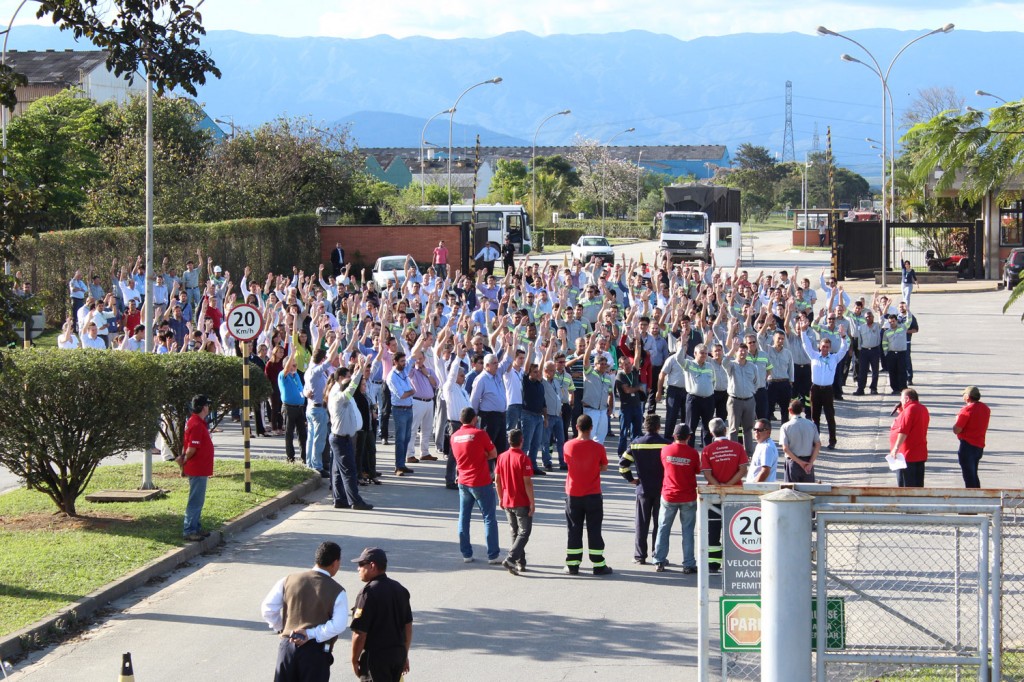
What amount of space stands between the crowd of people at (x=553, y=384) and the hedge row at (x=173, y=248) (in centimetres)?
943

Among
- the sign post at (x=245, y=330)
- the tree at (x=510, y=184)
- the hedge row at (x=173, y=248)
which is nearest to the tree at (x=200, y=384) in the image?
the sign post at (x=245, y=330)

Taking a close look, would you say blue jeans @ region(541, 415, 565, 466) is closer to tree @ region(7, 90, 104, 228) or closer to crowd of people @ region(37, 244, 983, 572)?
crowd of people @ region(37, 244, 983, 572)

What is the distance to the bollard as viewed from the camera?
263 inches

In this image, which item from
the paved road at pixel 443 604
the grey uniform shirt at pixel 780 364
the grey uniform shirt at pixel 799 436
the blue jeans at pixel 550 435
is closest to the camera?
the paved road at pixel 443 604

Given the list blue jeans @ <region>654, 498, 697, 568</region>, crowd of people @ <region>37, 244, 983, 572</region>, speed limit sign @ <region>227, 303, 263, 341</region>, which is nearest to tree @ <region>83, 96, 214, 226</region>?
crowd of people @ <region>37, 244, 983, 572</region>

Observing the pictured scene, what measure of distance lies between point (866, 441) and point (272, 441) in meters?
9.24

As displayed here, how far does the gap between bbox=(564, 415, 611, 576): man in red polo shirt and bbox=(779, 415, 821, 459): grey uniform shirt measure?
2516 mm

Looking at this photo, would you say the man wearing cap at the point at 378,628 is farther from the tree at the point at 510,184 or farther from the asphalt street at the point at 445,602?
the tree at the point at 510,184

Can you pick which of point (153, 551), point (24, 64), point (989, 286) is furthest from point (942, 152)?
point (24, 64)

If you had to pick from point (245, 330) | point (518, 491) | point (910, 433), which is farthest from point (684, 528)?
point (245, 330)

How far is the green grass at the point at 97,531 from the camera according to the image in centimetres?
1080

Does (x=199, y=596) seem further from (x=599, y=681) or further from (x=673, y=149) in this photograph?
(x=673, y=149)

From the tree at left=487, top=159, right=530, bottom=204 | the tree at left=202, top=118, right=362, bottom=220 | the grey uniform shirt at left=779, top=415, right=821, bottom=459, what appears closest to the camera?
the grey uniform shirt at left=779, top=415, right=821, bottom=459

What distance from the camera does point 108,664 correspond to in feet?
30.7
